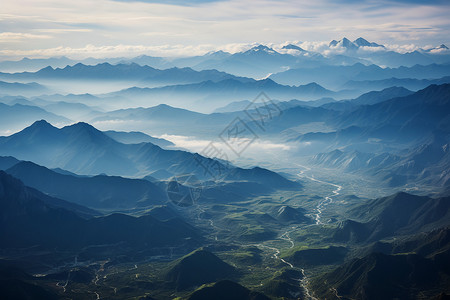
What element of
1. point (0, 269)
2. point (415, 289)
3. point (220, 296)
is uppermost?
point (0, 269)

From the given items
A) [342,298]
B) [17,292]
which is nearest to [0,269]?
[17,292]

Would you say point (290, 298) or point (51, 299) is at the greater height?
point (51, 299)

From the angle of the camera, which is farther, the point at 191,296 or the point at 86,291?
the point at 86,291

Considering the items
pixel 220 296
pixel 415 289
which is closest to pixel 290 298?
pixel 220 296

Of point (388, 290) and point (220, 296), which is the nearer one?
point (220, 296)

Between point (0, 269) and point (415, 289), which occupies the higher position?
point (0, 269)

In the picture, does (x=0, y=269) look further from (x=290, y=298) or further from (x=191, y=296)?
(x=290, y=298)

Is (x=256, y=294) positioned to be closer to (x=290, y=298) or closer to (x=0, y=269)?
(x=290, y=298)

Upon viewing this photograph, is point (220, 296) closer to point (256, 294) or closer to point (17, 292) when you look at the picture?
point (256, 294)
